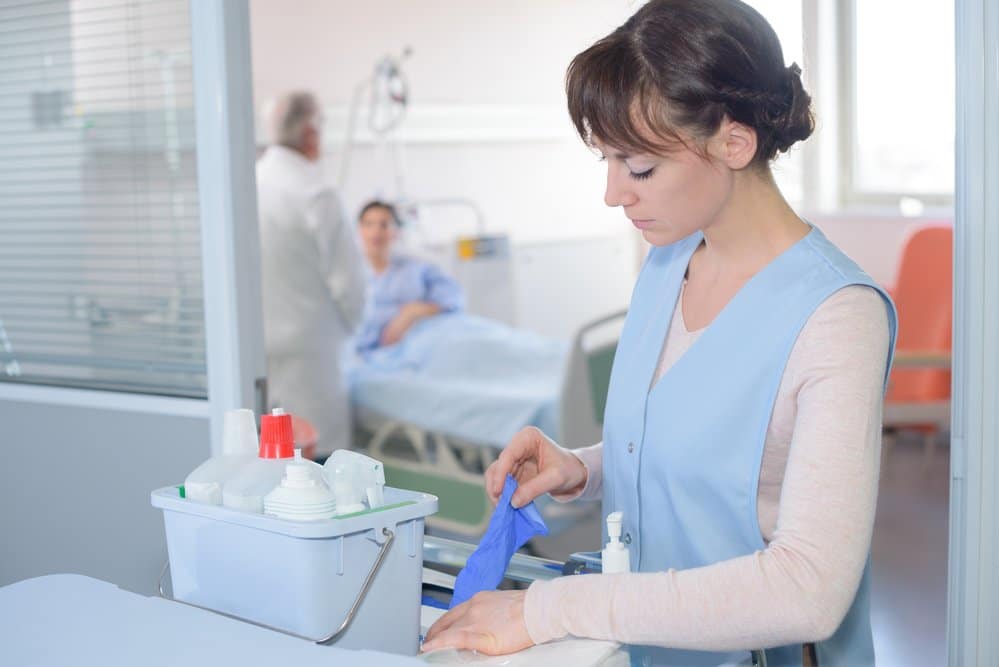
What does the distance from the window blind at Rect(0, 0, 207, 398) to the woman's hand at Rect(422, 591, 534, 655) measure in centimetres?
105

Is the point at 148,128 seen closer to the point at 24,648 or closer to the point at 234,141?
the point at 234,141

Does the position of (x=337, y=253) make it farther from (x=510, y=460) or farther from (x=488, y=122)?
(x=510, y=460)

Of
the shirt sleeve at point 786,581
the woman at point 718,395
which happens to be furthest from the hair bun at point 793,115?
the shirt sleeve at point 786,581

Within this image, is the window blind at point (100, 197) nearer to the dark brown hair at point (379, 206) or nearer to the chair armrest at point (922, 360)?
the dark brown hair at point (379, 206)

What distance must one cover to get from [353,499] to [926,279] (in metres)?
4.00

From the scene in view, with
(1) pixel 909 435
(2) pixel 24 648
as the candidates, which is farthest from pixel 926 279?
(2) pixel 24 648

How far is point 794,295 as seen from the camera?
1111 mm

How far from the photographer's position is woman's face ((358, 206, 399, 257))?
4.40 meters

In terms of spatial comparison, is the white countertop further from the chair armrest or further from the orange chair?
the orange chair

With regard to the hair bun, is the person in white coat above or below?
below

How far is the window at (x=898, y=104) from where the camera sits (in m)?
4.68

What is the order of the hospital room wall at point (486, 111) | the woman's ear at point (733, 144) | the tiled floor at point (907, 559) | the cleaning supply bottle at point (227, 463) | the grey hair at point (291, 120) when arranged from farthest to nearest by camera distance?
the hospital room wall at point (486, 111), the grey hair at point (291, 120), the tiled floor at point (907, 559), the woman's ear at point (733, 144), the cleaning supply bottle at point (227, 463)

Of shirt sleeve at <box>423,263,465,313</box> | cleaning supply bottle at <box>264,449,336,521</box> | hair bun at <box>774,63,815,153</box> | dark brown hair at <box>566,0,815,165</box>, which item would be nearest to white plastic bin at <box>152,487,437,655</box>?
cleaning supply bottle at <box>264,449,336,521</box>

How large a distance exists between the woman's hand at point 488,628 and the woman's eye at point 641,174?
0.43m
